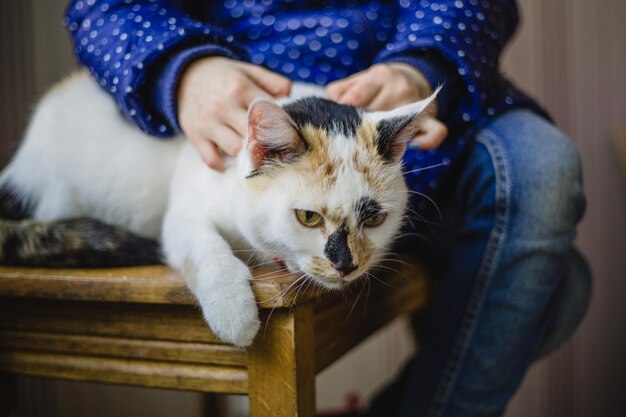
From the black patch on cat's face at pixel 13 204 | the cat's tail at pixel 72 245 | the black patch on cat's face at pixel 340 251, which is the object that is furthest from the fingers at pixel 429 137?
the black patch on cat's face at pixel 13 204

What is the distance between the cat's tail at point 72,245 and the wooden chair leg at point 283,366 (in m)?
0.27

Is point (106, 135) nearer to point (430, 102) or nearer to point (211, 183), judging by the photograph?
point (211, 183)

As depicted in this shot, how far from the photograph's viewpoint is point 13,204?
915 mm

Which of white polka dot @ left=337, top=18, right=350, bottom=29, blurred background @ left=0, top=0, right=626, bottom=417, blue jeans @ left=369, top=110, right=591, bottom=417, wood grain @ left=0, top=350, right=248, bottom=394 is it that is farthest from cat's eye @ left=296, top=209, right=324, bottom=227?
blurred background @ left=0, top=0, right=626, bottom=417

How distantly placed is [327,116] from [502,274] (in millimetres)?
414

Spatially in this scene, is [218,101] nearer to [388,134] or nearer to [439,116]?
[388,134]

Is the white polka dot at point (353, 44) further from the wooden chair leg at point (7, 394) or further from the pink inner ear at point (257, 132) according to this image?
the wooden chair leg at point (7, 394)

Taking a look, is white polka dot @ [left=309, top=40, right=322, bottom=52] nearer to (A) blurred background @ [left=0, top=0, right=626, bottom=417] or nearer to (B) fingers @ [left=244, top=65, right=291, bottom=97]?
(B) fingers @ [left=244, top=65, right=291, bottom=97]

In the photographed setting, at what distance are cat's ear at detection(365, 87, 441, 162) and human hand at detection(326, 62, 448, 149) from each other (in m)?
0.05

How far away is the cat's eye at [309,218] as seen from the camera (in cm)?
64

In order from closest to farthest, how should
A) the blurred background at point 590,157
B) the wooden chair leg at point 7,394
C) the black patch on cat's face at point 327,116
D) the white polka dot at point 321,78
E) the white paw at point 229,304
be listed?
1. the white paw at point 229,304
2. the black patch on cat's face at point 327,116
3. the wooden chair leg at point 7,394
4. the white polka dot at point 321,78
5. the blurred background at point 590,157

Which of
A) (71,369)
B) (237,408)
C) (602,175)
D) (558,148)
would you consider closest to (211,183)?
(71,369)

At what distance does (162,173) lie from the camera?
938 millimetres

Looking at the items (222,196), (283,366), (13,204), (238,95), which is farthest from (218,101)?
(13,204)
